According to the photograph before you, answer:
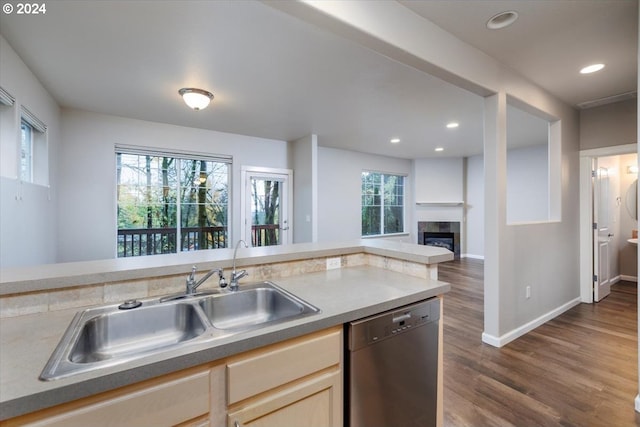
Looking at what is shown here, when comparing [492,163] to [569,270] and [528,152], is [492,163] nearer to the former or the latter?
[569,270]

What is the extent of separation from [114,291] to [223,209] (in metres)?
3.81

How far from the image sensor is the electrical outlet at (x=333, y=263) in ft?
6.11

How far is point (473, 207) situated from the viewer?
7.06 meters

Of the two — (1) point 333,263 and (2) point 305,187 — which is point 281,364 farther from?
(2) point 305,187

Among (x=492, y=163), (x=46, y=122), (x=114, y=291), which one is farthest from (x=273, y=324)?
(x=46, y=122)

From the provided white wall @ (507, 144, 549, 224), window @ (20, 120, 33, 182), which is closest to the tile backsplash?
window @ (20, 120, 33, 182)

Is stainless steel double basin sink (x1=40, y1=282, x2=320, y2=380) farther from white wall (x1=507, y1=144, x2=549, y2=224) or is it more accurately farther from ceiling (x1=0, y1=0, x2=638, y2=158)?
white wall (x1=507, y1=144, x2=549, y2=224)

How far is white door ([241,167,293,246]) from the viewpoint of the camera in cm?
509

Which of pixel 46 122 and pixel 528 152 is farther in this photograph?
pixel 528 152

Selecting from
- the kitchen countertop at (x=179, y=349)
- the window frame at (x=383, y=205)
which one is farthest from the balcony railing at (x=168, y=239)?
the kitchen countertop at (x=179, y=349)

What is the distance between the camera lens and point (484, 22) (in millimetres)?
2008

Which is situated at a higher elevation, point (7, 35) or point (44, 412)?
point (7, 35)

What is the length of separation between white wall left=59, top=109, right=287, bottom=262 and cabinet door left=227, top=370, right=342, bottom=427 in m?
4.03

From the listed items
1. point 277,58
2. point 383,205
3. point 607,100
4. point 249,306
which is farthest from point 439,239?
point 249,306
